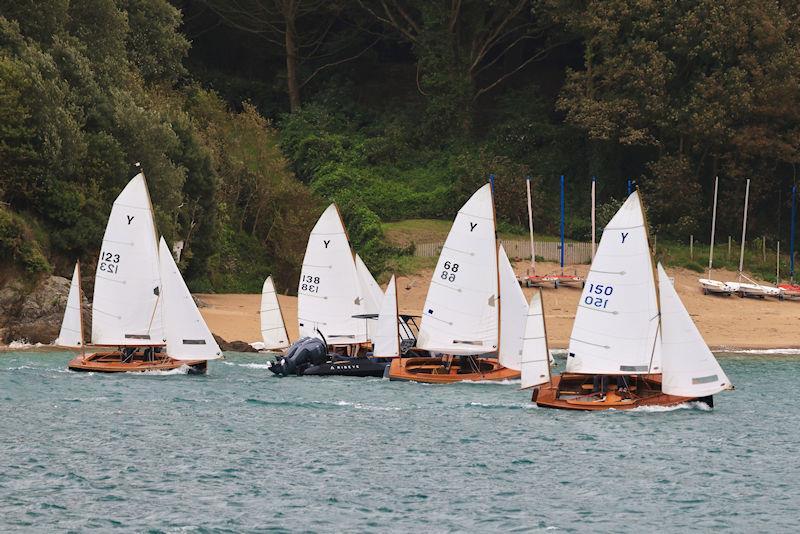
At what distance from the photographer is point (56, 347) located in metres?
64.7

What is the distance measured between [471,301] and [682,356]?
35.2 ft

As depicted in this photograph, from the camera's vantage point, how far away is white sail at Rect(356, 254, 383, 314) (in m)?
61.2

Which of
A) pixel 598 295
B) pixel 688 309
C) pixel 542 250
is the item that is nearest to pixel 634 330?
pixel 598 295

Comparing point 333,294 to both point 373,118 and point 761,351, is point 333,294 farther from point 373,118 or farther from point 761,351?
point 373,118

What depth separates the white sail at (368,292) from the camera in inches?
2409

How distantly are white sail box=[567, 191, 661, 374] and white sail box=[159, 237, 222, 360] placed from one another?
50.2 ft

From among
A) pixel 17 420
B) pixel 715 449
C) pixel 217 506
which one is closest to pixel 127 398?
pixel 17 420

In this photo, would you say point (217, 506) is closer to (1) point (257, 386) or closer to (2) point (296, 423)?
(2) point (296, 423)

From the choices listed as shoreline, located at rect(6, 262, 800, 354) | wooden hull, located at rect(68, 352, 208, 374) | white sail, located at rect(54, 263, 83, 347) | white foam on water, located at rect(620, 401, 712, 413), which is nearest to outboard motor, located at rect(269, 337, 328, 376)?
wooden hull, located at rect(68, 352, 208, 374)

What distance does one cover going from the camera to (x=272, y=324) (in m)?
64.6

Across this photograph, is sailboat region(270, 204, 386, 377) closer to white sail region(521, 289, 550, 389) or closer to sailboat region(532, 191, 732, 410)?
white sail region(521, 289, 550, 389)

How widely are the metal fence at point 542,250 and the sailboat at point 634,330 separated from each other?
108ft

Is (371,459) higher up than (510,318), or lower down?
lower down

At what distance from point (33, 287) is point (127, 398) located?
649 inches
